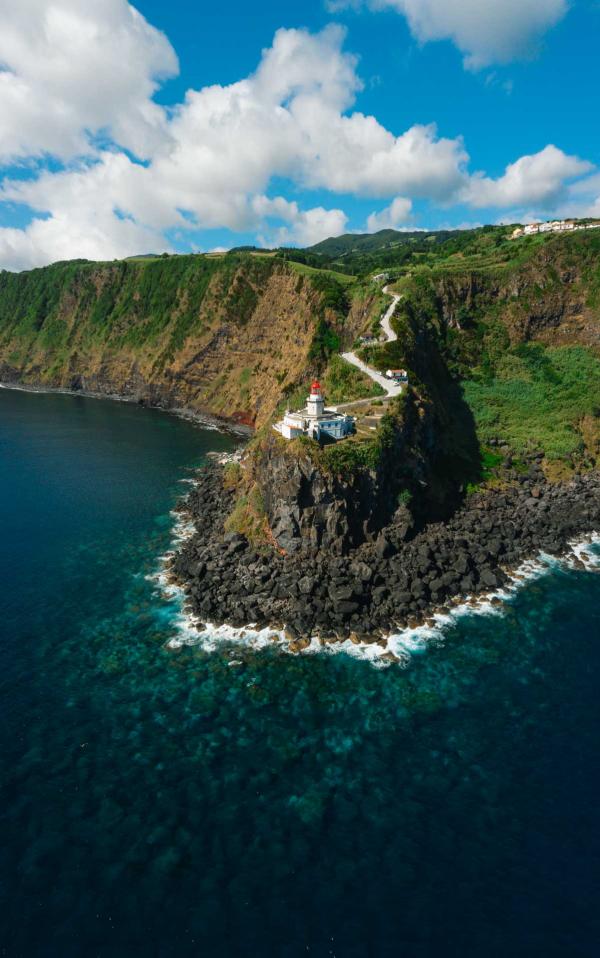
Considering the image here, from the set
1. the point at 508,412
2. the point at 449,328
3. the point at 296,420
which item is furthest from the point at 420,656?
the point at 449,328

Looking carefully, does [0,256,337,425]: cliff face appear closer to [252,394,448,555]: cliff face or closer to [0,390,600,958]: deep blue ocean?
[252,394,448,555]: cliff face

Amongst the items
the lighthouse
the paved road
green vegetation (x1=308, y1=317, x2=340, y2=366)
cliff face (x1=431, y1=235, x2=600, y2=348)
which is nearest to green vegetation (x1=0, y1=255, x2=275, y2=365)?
green vegetation (x1=308, y1=317, x2=340, y2=366)

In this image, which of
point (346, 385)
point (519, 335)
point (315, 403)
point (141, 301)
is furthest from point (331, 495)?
point (141, 301)

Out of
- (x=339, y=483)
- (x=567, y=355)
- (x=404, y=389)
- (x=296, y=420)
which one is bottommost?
(x=339, y=483)

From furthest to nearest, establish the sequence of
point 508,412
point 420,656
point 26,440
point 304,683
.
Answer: point 26,440 < point 508,412 < point 420,656 < point 304,683

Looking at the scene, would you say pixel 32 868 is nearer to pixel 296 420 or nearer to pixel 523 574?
pixel 296 420

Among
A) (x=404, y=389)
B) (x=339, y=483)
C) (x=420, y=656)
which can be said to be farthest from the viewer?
(x=404, y=389)

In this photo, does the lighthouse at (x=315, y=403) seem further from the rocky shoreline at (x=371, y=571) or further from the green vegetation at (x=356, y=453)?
the rocky shoreline at (x=371, y=571)
